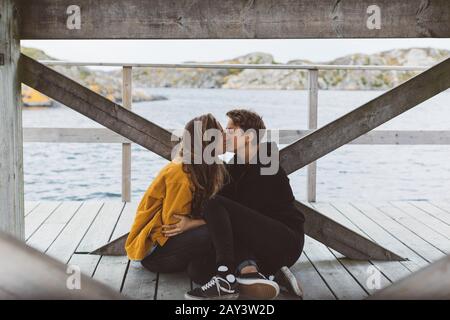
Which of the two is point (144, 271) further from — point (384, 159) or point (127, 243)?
point (384, 159)

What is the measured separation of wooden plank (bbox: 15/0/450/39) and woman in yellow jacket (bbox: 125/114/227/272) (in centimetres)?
43

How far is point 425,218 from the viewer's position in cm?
497

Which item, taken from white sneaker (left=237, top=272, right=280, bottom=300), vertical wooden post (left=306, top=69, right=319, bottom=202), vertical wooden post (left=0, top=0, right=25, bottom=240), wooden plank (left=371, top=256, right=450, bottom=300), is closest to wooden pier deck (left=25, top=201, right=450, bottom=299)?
white sneaker (left=237, top=272, right=280, bottom=300)

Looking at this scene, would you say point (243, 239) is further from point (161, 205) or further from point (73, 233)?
point (73, 233)

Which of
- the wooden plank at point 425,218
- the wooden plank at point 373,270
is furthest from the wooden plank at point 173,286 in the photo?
the wooden plank at point 425,218

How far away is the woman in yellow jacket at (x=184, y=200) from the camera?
10.5 feet

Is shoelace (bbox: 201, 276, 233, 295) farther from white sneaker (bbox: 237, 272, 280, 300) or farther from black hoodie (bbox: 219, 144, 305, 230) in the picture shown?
black hoodie (bbox: 219, 144, 305, 230)

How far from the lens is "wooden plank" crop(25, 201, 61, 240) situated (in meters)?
4.37

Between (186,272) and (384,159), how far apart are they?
898 cm

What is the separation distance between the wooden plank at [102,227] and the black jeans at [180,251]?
0.64 metres

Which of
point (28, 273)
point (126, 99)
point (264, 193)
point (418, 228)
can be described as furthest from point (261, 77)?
point (28, 273)

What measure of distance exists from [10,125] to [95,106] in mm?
436

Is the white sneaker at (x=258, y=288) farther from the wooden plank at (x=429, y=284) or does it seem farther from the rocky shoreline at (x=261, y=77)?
the rocky shoreline at (x=261, y=77)
